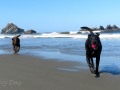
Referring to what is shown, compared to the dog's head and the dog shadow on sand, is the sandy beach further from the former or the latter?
the dog's head

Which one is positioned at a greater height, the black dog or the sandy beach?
the black dog

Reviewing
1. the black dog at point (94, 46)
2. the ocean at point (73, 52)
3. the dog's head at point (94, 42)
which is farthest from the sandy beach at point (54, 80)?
the ocean at point (73, 52)

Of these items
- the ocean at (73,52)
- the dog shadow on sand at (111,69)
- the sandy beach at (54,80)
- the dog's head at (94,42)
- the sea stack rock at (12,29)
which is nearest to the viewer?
the sandy beach at (54,80)

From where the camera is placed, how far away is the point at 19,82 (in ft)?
26.6

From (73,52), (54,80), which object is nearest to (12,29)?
(73,52)

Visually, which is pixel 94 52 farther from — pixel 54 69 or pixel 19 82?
pixel 19 82

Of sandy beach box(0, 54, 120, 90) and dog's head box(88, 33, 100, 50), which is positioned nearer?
sandy beach box(0, 54, 120, 90)

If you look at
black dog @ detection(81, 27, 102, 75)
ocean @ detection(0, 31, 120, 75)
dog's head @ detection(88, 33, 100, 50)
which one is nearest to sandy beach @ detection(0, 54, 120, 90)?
black dog @ detection(81, 27, 102, 75)

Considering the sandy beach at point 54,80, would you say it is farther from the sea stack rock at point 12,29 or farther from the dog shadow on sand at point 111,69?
the sea stack rock at point 12,29

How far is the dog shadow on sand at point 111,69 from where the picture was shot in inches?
384

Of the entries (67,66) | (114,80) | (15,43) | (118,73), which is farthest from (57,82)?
(15,43)

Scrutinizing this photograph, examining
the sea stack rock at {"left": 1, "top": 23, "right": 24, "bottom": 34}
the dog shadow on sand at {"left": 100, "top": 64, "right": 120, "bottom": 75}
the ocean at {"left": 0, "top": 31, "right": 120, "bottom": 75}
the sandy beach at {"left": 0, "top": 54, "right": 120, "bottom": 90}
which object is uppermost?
the sandy beach at {"left": 0, "top": 54, "right": 120, "bottom": 90}

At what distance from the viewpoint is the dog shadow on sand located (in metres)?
9.75

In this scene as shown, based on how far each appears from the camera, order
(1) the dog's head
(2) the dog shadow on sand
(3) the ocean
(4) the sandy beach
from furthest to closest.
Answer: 1. (3) the ocean
2. (2) the dog shadow on sand
3. (1) the dog's head
4. (4) the sandy beach
